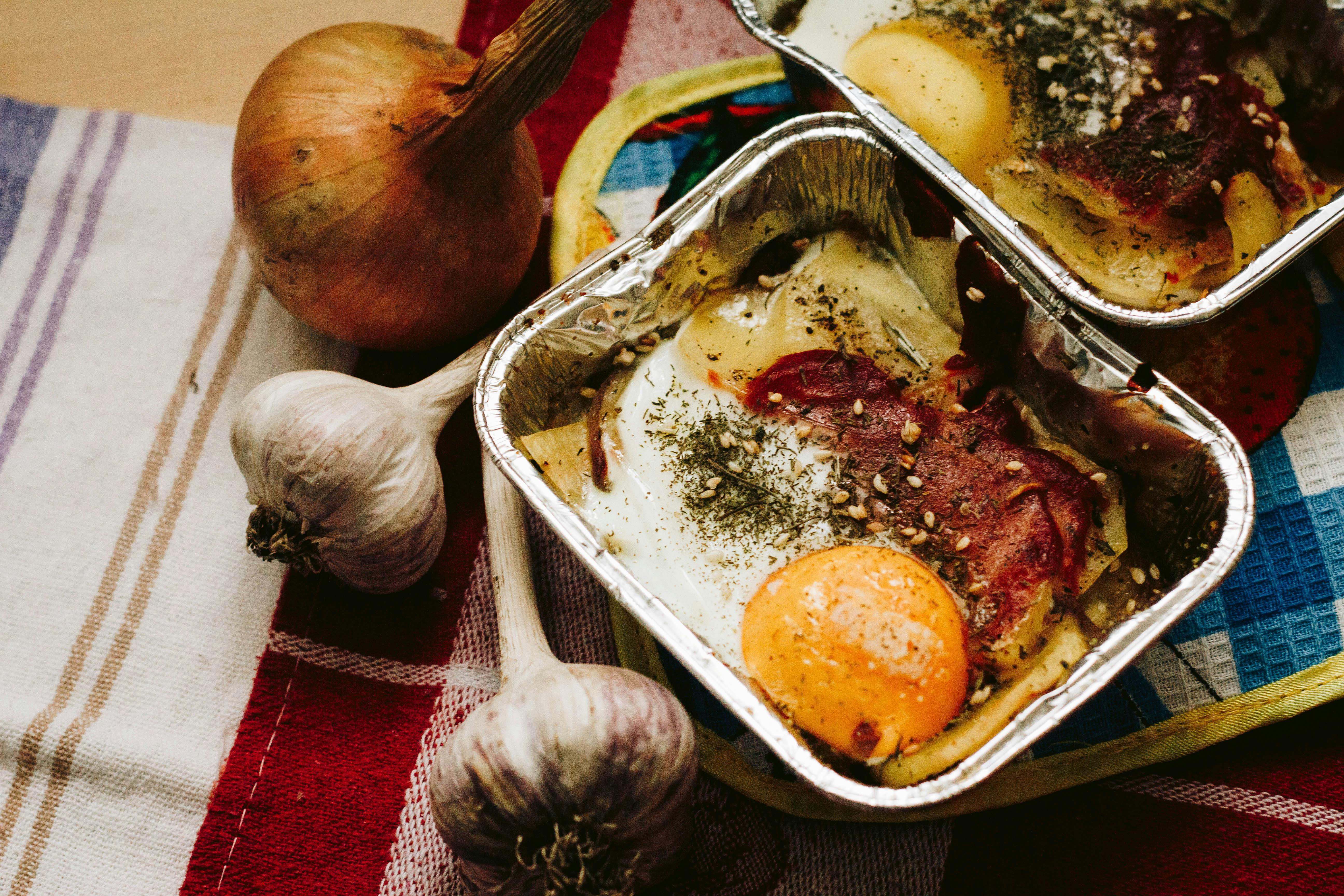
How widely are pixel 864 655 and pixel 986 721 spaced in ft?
0.85

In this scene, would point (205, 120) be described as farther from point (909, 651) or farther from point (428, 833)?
point (909, 651)

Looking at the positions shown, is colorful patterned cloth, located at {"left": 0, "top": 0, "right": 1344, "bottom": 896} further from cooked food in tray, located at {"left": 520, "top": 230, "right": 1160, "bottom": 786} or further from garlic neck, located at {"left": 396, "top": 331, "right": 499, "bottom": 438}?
cooked food in tray, located at {"left": 520, "top": 230, "right": 1160, "bottom": 786}

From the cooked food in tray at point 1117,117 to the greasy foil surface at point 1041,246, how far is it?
0.34ft

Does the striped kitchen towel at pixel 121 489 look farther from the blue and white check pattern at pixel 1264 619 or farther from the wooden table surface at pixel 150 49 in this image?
the blue and white check pattern at pixel 1264 619

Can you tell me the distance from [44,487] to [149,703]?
1.87 feet

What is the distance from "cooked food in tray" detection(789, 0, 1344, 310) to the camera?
6.56 ft

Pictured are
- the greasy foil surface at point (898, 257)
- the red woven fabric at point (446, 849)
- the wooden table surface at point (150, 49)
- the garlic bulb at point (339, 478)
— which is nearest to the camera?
the greasy foil surface at point (898, 257)

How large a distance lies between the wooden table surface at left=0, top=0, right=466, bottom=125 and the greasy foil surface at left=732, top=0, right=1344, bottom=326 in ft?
4.15

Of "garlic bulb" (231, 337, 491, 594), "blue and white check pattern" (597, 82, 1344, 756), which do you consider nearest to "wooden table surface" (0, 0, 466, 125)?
"garlic bulb" (231, 337, 491, 594)

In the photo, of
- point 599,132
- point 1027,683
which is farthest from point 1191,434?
point 599,132

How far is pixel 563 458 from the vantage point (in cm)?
187

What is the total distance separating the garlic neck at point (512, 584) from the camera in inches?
73.6

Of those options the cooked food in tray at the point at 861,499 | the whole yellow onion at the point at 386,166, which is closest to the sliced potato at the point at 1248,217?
the cooked food in tray at the point at 861,499

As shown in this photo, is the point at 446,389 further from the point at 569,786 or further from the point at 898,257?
the point at 898,257
